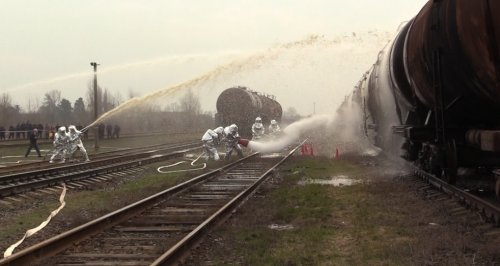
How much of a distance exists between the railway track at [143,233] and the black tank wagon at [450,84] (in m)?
4.20

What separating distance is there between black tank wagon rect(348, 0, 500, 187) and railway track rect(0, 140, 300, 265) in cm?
420

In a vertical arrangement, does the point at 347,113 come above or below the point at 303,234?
above

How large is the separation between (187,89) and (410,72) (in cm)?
1132

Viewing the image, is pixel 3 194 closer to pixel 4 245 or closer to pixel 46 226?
pixel 46 226

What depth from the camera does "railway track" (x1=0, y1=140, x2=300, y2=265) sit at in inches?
251

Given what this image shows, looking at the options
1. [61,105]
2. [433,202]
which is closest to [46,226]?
[433,202]

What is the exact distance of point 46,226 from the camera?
879 centimetres

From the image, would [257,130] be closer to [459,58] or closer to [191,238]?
[459,58]

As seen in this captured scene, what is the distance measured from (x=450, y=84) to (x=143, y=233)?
18.1ft

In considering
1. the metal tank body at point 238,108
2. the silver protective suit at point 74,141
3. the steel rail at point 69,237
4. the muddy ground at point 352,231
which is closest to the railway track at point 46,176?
the silver protective suit at point 74,141

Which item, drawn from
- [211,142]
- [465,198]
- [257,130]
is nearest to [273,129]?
[257,130]

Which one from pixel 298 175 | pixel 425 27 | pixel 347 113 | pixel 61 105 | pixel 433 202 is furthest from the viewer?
pixel 61 105

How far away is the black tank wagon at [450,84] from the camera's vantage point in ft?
21.3

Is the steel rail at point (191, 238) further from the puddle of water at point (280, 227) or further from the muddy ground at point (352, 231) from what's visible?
the puddle of water at point (280, 227)
